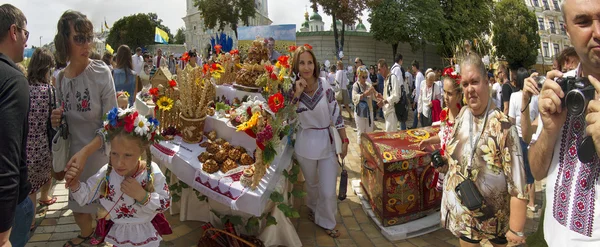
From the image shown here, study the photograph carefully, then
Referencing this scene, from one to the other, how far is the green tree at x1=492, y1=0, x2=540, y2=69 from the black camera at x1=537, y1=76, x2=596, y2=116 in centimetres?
4422

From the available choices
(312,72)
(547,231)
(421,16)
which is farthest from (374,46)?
(547,231)

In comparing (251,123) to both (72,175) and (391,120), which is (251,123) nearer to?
(72,175)

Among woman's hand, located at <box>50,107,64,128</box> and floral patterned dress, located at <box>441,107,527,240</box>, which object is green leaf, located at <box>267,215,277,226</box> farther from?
woman's hand, located at <box>50,107,64,128</box>

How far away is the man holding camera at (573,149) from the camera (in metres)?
1.29

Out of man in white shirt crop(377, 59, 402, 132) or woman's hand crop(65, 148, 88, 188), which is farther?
man in white shirt crop(377, 59, 402, 132)

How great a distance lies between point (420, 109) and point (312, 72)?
4.53 meters

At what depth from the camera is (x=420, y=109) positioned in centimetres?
794

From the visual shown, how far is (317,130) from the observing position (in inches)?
163

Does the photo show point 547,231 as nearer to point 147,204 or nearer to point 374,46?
point 147,204

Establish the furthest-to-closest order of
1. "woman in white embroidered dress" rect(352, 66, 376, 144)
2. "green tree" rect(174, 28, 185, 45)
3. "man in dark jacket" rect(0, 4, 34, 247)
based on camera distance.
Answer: "green tree" rect(174, 28, 185, 45) → "woman in white embroidered dress" rect(352, 66, 376, 144) → "man in dark jacket" rect(0, 4, 34, 247)

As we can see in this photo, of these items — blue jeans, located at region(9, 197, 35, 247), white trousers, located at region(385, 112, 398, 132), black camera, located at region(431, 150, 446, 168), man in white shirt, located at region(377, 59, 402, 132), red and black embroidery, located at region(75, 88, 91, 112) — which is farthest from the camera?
white trousers, located at region(385, 112, 398, 132)

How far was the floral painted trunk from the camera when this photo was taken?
13.6ft

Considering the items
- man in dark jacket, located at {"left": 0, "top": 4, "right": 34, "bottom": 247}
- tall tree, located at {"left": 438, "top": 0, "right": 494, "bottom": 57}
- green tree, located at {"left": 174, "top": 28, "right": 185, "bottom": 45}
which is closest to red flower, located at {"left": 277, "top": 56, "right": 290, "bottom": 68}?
man in dark jacket, located at {"left": 0, "top": 4, "right": 34, "bottom": 247}

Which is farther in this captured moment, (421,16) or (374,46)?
(374,46)
